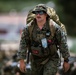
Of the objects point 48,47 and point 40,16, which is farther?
point 48,47

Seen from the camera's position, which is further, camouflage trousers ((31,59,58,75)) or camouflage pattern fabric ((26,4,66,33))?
camouflage pattern fabric ((26,4,66,33))

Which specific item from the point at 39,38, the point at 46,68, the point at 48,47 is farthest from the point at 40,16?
the point at 46,68

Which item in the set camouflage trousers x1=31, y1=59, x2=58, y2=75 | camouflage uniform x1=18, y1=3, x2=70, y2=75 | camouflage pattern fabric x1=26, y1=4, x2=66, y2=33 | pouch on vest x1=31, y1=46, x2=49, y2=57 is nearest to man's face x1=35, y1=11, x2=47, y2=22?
camouflage uniform x1=18, y1=3, x2=70, y2=75

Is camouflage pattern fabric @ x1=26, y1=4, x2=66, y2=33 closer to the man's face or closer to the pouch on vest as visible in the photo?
the man's face

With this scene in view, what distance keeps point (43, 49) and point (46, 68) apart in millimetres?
376

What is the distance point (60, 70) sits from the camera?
1376 cm

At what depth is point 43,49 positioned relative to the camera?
36.9 feet

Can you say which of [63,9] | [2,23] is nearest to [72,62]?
[63,9]

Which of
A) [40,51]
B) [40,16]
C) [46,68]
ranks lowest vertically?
[46,68]

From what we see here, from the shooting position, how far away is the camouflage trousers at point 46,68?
1120 cm

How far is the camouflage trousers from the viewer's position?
441 inches

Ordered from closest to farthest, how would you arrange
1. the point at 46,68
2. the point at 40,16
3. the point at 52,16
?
the point at 40,16 → the point at 46,68 → the point at 52,16

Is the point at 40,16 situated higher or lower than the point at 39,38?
higher

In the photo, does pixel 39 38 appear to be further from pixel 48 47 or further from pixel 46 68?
pixel 46 68
